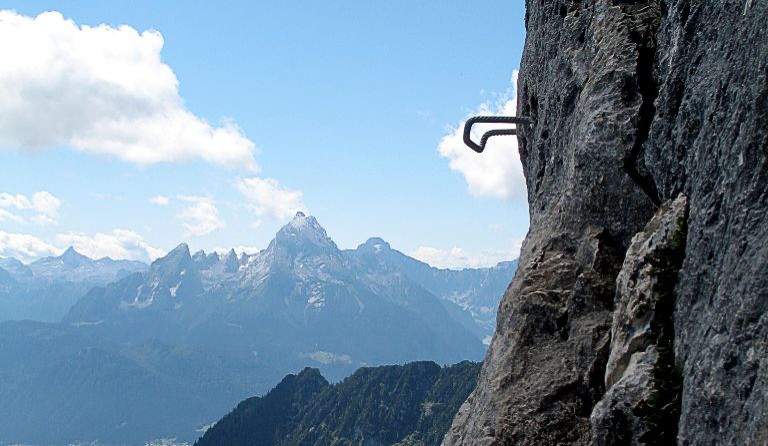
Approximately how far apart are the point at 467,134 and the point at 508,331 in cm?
599

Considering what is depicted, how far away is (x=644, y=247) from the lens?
10.0 meters

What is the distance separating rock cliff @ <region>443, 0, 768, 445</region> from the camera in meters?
7.54

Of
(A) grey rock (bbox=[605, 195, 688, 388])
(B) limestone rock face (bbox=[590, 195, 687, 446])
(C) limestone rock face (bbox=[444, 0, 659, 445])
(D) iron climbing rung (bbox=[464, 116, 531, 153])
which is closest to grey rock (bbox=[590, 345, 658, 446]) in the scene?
(B) limestone rock face (bbox=[590, 195, 687, 446])

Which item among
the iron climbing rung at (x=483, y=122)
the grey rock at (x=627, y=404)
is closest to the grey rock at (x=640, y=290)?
the grey rock at (x=627, y=404)

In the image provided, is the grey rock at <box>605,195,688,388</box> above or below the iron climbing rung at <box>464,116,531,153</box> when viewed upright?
below

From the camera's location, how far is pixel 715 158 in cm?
842

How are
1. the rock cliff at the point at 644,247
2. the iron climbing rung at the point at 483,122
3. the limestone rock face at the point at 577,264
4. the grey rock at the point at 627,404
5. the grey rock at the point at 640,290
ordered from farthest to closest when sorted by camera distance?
1. the iron climbing rung at the point at 483,122
2. the limestone rock face at the point at 577,264
3. the grey rock at the point at 640,290
4. the grey rock at the point at 627,404
5. the rock cliff at the point at 644,247

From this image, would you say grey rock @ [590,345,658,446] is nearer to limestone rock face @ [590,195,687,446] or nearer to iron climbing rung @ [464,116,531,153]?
limestone rock face @ [590,195,687,446]

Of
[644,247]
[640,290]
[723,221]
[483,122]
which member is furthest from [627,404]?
[483,122]

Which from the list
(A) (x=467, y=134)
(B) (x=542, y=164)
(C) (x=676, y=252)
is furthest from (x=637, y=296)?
(A) (x=467, y=134)

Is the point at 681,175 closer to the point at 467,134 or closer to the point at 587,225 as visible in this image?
the point at 587,225

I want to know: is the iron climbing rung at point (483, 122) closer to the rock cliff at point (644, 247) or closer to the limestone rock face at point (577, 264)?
the rock cliff at point (644, 247)

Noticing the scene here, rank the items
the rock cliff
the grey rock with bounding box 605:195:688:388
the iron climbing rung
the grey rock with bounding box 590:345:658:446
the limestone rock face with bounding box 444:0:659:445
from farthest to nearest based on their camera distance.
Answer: the iron climbing rung → the limestone rock face with bounding box 444:0:659:445 → the grey rock with bounding box 605:195:688:388 → the grey rock with bounding box 590:345:658:446 → the rock cliff

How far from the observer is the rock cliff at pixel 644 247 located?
754 cm
